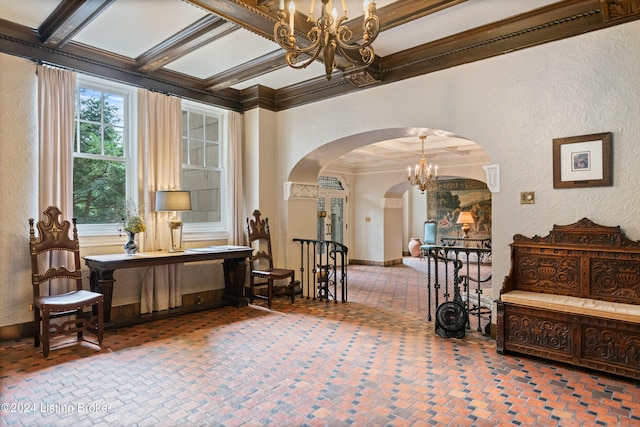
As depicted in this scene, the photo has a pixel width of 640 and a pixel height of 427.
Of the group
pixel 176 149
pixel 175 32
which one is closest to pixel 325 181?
pixel 176 149

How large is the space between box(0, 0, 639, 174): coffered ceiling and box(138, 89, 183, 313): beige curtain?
33 cm

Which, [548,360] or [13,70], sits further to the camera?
[13,70]

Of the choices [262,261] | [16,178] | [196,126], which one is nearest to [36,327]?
[16,178]

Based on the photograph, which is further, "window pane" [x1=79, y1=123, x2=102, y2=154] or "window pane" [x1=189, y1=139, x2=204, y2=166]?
"window pane" [x1=189, y1=139, x2=204, y2=166]

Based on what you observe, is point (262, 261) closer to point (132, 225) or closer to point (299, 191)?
point (299, 191)

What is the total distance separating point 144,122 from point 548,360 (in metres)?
5.28

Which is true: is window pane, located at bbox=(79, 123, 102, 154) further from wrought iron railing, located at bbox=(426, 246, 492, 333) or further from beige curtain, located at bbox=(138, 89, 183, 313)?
wrought iron railing, located at bbox=(426, 246, 492, 333)

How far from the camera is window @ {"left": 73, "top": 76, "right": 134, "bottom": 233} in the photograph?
178 inches

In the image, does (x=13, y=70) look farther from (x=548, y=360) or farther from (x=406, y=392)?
(x=548, y=360)

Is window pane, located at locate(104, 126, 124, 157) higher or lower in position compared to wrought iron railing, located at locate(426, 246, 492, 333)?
higher

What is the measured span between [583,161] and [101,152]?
5.35 metres

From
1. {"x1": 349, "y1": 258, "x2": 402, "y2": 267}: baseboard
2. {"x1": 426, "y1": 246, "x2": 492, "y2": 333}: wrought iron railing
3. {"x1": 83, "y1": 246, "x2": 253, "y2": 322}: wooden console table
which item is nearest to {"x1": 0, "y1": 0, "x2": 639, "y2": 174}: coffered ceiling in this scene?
{"x1": 426, "y1": 246, "x2": 492, "y2": 333}: wrought iron railing

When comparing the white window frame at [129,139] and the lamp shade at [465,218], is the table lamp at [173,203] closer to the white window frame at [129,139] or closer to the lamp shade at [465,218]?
the white window frame at [129,139]

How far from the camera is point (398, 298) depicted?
6137 millimetres
